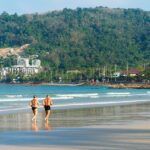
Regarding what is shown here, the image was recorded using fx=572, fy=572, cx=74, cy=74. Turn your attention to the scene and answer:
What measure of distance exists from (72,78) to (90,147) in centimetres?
18123

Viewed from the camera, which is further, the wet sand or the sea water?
the sea water

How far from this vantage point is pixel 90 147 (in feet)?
56.3

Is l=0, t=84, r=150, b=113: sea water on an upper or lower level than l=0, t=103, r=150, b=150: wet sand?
lower

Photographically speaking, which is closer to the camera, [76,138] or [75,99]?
[76,138]

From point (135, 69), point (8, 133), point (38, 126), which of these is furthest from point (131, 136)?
point (135, 69)

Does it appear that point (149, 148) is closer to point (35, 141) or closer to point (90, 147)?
point (90, 147)

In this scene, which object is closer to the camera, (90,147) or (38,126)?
(90,147)

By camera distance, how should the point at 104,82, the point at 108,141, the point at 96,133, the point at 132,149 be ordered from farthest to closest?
the point at 104,82
the point at 96,133
the point at 108,141
the point at 132,149

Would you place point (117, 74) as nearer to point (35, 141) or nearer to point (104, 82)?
point (104, 82)

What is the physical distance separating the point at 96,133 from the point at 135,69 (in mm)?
172542

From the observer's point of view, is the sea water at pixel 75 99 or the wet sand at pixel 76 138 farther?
the sea water at pixel 75 99

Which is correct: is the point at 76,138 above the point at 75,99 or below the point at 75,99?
above

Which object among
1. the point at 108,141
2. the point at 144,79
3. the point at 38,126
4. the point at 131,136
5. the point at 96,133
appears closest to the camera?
the point at 108,141

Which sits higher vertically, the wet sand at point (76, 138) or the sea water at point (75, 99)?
the wet sand at point (76, 138)
